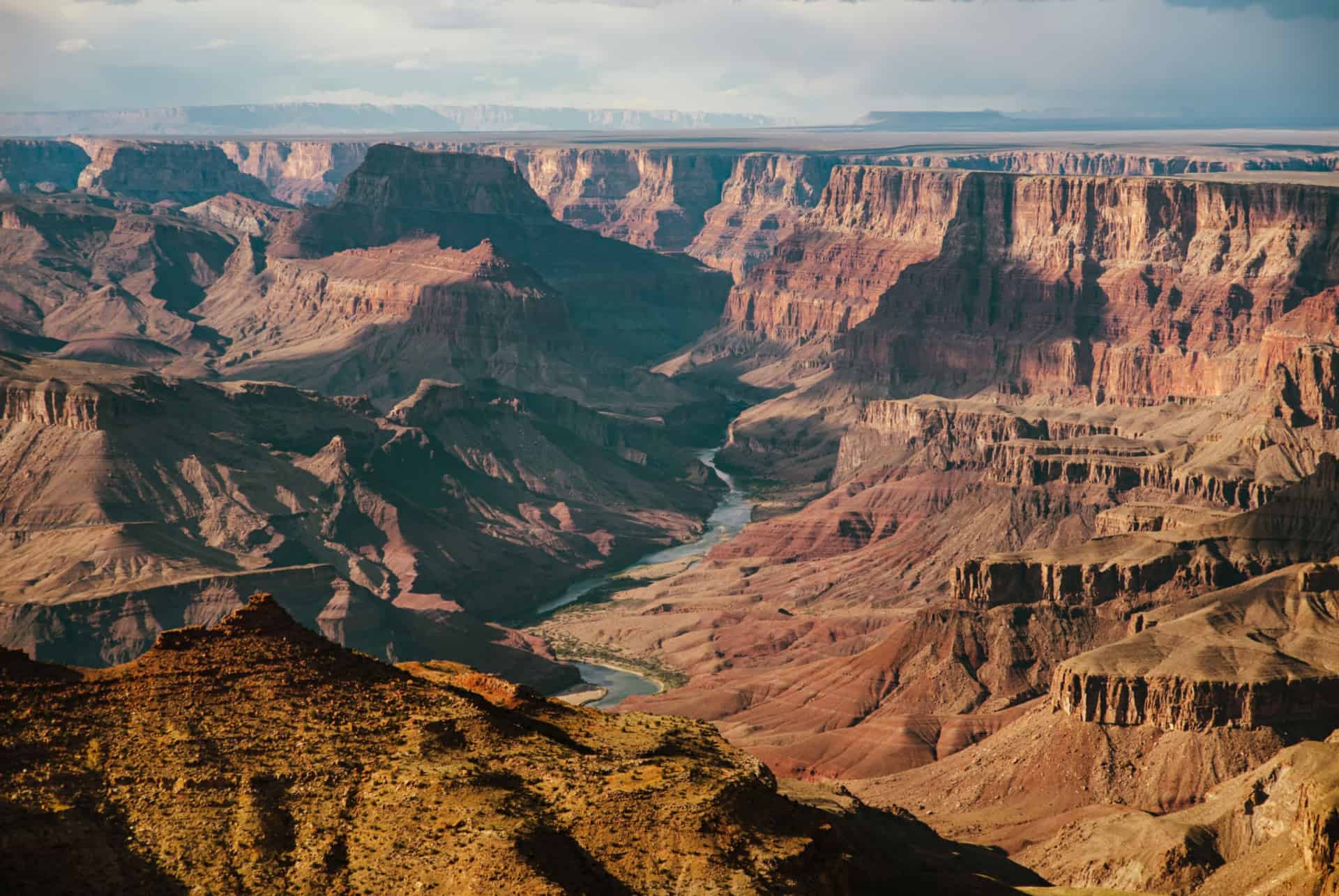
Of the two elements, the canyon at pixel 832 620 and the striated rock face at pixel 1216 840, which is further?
the striated rock face at pixel 1216 840

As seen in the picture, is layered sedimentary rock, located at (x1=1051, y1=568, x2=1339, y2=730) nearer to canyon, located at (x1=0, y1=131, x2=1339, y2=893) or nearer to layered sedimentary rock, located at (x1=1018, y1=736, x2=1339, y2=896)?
canyon, located at (x1=0, y1=131, x2=1339, y2=893)

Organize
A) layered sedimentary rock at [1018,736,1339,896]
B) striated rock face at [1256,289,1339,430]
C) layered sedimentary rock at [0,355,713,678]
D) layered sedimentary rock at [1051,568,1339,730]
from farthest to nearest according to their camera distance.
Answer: striated rock face at [1256,289,1339,430]
layered sedimentary rock at [0,355,713,678]
layered sedimentary rock at [1051,568,1339,730]
layered sedimentary rock at [1018,736,1339,896]

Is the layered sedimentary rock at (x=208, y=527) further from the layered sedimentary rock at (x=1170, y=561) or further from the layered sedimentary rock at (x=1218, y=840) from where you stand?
the layered sedimentary rock at (x=1218, y=840)

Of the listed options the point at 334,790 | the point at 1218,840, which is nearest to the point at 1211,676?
the point at 1218,840

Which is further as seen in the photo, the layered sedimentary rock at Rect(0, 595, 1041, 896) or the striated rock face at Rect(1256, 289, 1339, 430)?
the striated rock face at Rect(1256, 289, 1339, 430)

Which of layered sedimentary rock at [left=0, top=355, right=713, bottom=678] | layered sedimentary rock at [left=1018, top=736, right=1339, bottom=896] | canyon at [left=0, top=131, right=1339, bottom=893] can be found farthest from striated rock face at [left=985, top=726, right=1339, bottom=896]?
layered sedimentary rock at [left=0, top=355, right=713, bottom=678]

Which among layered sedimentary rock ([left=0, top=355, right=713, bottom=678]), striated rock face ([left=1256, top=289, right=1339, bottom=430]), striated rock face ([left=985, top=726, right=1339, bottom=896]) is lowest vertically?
layered sedimentary rock ([left=0, top=355, right=713, bottom=678])

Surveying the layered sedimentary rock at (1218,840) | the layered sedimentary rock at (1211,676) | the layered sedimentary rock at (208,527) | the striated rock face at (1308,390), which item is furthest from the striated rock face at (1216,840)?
the striated rock face at (1308,390)

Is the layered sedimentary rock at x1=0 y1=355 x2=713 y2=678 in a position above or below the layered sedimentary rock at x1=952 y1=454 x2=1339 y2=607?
below
